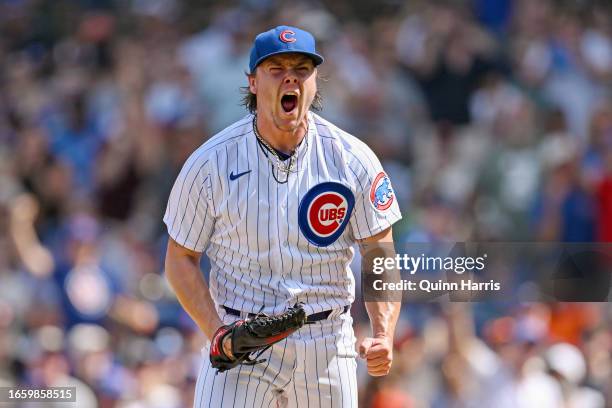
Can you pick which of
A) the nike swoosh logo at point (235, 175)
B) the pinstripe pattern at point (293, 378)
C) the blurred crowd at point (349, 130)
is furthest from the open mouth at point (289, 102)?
the blurred crowd at point (349, 130)

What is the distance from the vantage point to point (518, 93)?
29.2 ft

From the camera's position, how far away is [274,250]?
3.96 metres

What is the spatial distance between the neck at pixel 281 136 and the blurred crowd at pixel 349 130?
106 inches

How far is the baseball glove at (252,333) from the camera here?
12.2 ft

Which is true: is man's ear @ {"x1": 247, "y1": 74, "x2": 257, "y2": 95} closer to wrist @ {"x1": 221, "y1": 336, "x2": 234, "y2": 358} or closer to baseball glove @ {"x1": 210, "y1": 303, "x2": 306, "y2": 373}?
baseball glove @ {"x1": 210, "y1": 303, "x2": 306, "y2": 373}

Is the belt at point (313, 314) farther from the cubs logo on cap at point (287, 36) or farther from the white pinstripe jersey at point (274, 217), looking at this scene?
the cubs logo on cap at point (287, 36)

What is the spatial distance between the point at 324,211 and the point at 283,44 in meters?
0.60

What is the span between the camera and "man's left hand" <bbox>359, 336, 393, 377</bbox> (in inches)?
150

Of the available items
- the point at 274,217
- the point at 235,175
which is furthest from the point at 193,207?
the point at 274,217

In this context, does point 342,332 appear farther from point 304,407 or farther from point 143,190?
point 143,190

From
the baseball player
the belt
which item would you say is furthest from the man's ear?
the belt

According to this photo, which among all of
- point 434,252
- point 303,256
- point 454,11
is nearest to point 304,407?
point 303,256

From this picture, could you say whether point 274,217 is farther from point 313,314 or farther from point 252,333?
point 252,333

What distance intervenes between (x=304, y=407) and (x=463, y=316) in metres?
3.38
